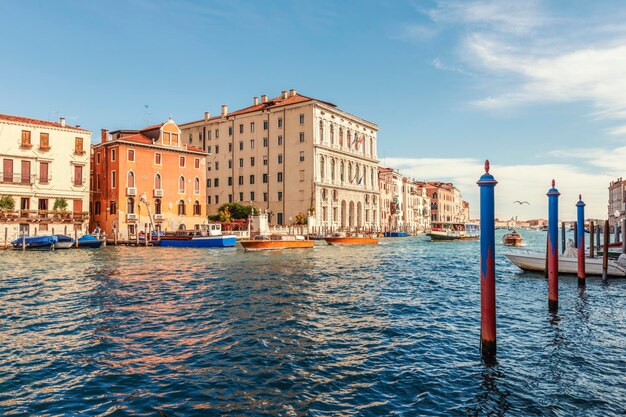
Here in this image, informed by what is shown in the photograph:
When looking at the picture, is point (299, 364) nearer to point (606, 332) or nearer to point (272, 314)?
point (272, 314)

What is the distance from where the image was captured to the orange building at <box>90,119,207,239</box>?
148ft

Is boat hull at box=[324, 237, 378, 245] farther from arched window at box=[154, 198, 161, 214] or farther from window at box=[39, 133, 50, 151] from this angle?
window at box=[39, 133, 50, 151]

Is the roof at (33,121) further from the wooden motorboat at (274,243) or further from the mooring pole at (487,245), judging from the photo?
Result: the mooring pole at (487,245)

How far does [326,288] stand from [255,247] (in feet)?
64.6

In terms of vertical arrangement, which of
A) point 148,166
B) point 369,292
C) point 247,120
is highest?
point 247,120

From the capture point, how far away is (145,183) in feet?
153

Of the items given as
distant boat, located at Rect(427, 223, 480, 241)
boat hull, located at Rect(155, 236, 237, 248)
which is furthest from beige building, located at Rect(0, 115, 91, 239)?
distant boat, located at Rect(427, 223, 480, 241)

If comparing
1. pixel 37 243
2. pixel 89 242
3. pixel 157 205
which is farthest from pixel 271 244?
pixel 157 205

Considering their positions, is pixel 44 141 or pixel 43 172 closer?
pixel 43 172

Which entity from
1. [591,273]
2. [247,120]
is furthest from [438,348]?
[247,120]

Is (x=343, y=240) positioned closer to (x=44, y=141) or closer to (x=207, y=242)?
(x=207, y=242)

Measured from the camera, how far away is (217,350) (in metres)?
8.33

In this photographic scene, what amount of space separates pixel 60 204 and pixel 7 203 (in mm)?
4245

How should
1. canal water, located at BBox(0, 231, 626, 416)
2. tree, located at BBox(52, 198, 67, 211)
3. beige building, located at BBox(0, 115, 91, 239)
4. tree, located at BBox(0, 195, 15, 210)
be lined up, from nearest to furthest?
canal water, located at BBox(0, 231, 626, 416) → tree, located at BBox(0, 195, 15, 210) → beige building, located at BBox(0, 115, 91, 239) → tree, located at BBox(52, 198, 67, 211)
